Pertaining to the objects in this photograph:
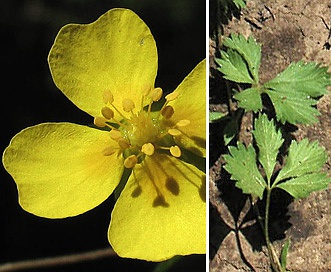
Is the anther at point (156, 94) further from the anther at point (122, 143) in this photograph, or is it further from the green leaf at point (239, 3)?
the green leaf at point (239, 3)

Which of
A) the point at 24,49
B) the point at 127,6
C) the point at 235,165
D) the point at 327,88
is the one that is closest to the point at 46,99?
the point at 24,49

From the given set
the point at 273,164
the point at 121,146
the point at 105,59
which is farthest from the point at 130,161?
the point at 273,164

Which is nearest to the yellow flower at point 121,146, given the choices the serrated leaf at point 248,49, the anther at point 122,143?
the anther at point 122,143

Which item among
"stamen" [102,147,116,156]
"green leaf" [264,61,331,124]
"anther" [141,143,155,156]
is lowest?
"green leaf" [264,61,331,124]

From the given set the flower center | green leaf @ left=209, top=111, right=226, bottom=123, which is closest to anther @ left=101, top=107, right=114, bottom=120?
the flower center

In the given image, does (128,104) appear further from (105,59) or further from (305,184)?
(305,184)

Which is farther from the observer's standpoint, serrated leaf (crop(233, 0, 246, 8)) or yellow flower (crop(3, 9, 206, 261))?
serrated leaf (crop(233, 0, 246, 8))

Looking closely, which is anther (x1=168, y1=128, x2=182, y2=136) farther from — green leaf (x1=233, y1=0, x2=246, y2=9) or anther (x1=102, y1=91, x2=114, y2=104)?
green leaf (x1=233, y1=0, x2=246, y2=9)

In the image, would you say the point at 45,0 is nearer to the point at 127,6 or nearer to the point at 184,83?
the point at 127,6
